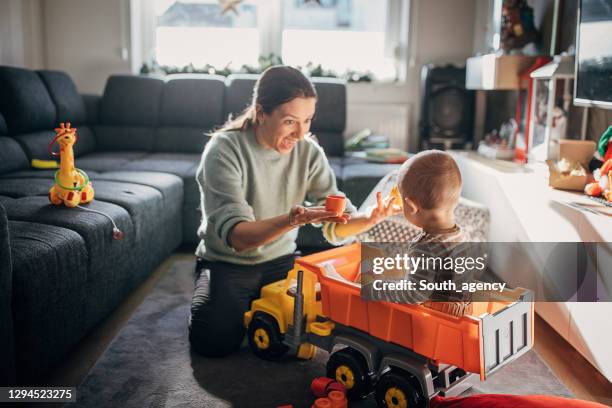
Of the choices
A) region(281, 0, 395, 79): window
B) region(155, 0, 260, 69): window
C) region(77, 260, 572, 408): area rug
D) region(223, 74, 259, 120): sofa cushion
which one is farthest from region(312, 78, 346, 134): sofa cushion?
region(77, 260, 572, 408): area rug

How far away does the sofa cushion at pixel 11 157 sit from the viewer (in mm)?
3180

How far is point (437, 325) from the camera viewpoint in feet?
5.19

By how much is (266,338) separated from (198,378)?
0.82 feet

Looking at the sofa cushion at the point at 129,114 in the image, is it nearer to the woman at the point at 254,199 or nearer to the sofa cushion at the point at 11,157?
the sofa cushion at the point at 11,157

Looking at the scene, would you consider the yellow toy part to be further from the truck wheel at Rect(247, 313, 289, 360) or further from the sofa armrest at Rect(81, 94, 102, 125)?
the truck wheel at Rect(247, 313, 289, 360)

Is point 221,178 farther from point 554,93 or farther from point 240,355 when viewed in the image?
point 554,93

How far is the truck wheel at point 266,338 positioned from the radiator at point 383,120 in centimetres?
308

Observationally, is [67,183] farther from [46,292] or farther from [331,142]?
[331,142]

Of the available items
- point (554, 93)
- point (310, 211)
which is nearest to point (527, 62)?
point (554, 93)

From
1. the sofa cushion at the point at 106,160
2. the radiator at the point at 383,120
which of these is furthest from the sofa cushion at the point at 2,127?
the radiator at the point at 383,120

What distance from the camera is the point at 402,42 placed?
5.12m

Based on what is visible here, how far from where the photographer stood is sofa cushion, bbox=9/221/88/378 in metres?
1.71

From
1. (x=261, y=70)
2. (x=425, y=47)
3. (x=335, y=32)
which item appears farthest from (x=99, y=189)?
(x=425, y=47)

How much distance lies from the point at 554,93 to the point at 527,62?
0.63 meters
